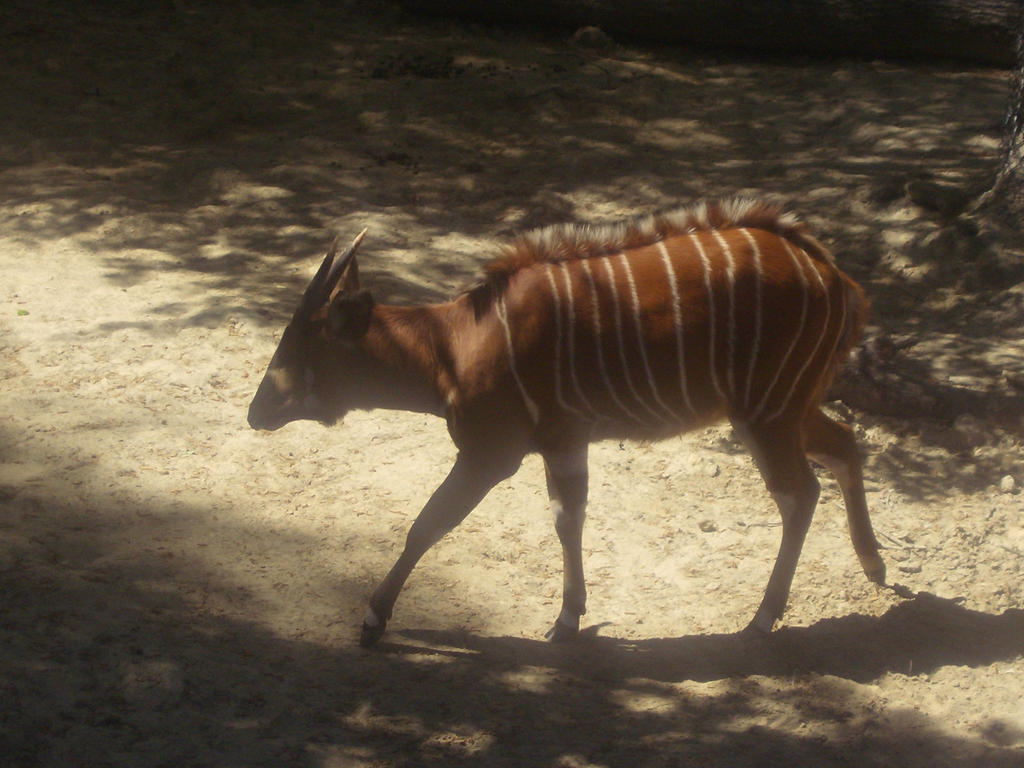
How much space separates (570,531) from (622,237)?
1.23 m

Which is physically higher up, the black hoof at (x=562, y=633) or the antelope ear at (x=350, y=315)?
the antelope ear at (x=350, y=315)

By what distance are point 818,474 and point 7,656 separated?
3.94m

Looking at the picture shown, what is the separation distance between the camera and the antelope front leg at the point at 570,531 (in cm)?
448

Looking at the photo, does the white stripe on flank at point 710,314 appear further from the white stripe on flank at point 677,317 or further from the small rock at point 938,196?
the small rock at point 938,196

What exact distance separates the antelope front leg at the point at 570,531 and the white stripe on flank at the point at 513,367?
24 cm

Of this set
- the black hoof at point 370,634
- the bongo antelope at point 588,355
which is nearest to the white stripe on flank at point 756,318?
the bongo antelope at point 588,355

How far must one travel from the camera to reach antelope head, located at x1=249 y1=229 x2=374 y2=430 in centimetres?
441

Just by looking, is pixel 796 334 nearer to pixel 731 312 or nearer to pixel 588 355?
pixel 731 312

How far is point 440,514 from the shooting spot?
4379mm

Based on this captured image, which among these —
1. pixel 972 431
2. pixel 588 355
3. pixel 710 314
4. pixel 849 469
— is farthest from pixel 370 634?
pixel 972 431

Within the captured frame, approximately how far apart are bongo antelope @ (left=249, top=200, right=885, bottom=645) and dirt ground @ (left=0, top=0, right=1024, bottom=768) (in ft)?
1.52

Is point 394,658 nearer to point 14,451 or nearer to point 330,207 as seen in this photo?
point 14,451

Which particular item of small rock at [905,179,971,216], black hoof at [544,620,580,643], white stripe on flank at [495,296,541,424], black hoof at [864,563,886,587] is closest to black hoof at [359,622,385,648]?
black hoof at [544,620,580,643]

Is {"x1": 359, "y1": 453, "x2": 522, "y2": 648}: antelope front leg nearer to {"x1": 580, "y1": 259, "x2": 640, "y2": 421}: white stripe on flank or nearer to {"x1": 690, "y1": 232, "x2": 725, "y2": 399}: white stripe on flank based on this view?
{"x1": 580, "y1": 259, "x2": 640, "y2": 421}: white stripe on flank
